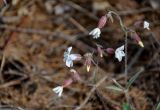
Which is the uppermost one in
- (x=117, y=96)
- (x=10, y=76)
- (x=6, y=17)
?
(x=6, y=17)

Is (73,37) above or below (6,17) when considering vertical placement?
below

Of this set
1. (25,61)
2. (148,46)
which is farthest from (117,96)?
(25,61)

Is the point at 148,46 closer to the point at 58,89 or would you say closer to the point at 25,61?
the point at 25,61

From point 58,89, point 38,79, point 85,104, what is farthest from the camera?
point 38,79

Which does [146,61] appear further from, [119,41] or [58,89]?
[58,89]

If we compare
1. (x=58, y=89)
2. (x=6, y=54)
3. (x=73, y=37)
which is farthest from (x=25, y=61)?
(x=58, y=89)

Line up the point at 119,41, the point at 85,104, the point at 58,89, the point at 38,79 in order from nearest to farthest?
the point at 58,89, the point at 85,104, the point at 38,79, the point at 119,41

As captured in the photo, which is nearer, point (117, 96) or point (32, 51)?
point (117, 96)
